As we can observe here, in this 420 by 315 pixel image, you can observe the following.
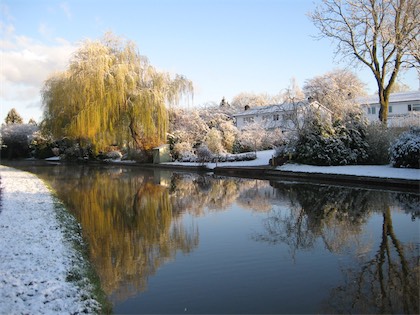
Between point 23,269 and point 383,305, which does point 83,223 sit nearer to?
point 23,269

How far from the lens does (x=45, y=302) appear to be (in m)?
4.43

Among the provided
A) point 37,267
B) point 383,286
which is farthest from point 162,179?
point 383,286

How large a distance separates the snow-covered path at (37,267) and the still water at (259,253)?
0.55 meters

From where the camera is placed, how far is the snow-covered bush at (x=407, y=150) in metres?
16.0

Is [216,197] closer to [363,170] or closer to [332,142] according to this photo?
[363,170]

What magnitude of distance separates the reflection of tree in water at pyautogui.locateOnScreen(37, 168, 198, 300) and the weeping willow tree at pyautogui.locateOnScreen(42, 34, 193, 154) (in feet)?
51.1

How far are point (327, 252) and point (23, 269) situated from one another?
5.17m

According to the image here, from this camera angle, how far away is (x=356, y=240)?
741 centimetres

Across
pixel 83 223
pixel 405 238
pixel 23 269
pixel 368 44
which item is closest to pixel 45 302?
pixel 23 269

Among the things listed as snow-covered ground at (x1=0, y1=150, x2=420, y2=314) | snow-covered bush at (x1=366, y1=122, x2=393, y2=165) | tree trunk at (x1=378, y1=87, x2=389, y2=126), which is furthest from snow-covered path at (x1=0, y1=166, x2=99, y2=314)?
tree trunk at (x1=378, y1=87, x2=389, y2=126)

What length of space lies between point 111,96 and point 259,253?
2496 centimetres

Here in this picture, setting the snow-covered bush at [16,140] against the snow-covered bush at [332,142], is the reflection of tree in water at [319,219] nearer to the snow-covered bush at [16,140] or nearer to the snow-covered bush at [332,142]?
the snow-covered bush at [332,142]

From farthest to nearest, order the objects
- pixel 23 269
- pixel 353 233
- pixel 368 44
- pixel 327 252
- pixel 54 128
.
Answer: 1. pixel 54 128
2. pixel 368 44
3. pixel 353 233
4. pixel 327 252
5. pixel 23 269

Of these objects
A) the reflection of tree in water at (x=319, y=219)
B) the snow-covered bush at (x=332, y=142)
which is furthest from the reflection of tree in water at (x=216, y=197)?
the snow-covered bush at (x=332, y=142)
